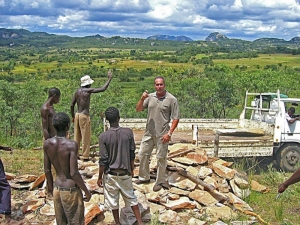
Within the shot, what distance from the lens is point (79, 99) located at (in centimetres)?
657

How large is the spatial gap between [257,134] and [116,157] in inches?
241

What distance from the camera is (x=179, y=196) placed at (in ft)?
19.2

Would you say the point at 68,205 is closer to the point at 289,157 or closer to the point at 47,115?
the point at 47,115

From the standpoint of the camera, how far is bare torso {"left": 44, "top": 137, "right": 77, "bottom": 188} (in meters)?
3.72

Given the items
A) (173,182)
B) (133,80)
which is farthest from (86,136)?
(133,80)

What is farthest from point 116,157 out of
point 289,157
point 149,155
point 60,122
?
point 289,157

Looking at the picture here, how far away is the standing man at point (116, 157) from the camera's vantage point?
430 centimetres

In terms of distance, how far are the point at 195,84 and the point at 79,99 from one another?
1507cm

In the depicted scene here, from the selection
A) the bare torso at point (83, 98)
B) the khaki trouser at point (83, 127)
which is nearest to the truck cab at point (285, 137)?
the khaki trouser at point (83, 127)

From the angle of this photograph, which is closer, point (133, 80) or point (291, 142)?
point (291, 142)

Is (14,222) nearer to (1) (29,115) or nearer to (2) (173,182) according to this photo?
(2) (173,182)

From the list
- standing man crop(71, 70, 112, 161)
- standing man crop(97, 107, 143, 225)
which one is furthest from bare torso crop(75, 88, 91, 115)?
standing man crop(97, 107, 143, 225)

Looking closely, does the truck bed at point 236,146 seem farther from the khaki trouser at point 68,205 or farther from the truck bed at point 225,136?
the khaki trouser at point 68,205

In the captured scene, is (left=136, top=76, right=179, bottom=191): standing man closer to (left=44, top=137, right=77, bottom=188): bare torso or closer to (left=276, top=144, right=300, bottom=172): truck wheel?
(left=44, top=137, right=77, bottom=188): bare torso
